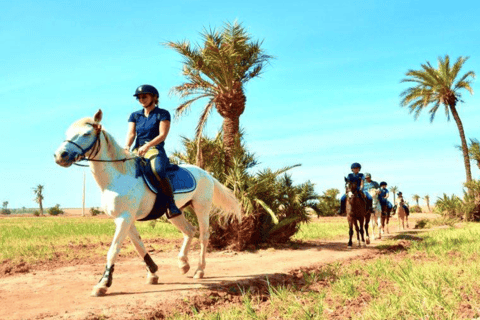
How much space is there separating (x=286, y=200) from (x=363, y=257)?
3.56 meters

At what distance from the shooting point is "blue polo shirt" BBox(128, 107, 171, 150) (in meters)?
7.04

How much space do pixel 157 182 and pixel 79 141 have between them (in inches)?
59.0

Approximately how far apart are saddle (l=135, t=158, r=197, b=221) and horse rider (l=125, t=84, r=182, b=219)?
69mm

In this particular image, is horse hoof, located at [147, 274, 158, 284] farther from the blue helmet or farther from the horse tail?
the blue helmet

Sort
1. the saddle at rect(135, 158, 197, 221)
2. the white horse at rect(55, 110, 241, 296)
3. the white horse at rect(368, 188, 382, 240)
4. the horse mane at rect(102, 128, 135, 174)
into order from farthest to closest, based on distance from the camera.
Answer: the white horse at rect(368, 188, 382, 240) → the saddle at rect(135, 158, 197, 221) → the horse mane at rect(102, 128, 135, 174) → the white horse at rect(55, 110, 241, 296)

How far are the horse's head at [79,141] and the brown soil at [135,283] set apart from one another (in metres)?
2.08

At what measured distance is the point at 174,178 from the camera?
7383 millimetres

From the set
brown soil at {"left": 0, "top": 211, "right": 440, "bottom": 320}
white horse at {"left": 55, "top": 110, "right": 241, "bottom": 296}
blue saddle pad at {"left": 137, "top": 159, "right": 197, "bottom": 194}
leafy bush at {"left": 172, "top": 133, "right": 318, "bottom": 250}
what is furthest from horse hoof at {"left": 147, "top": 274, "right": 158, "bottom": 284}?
leafy bush at {"left": 172, "top": 133, "right": 318, "bottom": 250}

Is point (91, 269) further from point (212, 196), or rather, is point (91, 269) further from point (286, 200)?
point (286, 200)

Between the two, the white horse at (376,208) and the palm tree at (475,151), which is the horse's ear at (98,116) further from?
the palm tree at (475,151)

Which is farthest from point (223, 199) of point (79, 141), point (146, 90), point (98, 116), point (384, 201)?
point (384, 201)

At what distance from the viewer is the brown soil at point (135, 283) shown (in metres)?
5.71

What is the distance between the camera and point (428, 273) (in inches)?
261

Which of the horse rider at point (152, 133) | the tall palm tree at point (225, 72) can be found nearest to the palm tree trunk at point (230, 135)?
the tall palm tree at point (225, 72)
